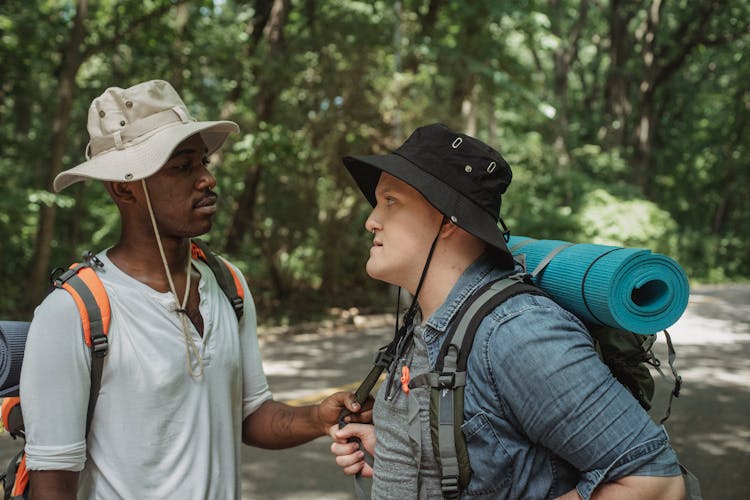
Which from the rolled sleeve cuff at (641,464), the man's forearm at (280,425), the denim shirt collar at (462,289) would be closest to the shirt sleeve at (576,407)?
the rolled sleeve cuff at (641,464)

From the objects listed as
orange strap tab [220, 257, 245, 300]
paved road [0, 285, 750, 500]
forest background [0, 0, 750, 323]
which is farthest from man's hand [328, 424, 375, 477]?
Answer: forest background [0, 0, 750, 323]

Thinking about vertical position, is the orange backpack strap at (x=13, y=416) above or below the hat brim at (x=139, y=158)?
below

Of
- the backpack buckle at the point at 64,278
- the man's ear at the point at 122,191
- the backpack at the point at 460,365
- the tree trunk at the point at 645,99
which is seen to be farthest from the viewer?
the tree trunk at the point at 645,99

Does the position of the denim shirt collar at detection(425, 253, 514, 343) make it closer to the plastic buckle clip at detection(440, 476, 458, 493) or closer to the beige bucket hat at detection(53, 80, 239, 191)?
the plastic buckle clip at detection(440, 476, 458, 493)

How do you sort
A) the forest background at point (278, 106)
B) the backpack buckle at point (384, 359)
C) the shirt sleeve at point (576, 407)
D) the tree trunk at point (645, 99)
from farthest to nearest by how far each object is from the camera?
the tree trunk at point (645, 99)
the forest background at point (278, 106)
the backpack buckle at point (384, 359)
the shirt sleeve at point (576, 407)

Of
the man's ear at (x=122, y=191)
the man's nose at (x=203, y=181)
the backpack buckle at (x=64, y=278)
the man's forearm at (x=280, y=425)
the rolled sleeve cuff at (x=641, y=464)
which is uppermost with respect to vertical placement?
the man's nose at (x=203, y=181)

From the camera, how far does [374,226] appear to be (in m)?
2.00

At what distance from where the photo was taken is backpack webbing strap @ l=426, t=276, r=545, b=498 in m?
1.65

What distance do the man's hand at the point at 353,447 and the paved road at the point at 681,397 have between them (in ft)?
4.32

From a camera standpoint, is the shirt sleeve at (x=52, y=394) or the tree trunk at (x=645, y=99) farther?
the tree trunk at (x=645, y=99)

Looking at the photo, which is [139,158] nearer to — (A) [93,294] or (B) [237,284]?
(A) [93,294]

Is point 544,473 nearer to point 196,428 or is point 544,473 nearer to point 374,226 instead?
point 374,226

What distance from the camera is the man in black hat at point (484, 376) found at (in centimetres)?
156

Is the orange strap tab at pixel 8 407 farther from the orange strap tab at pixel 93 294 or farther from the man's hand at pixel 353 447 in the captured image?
the man's hand at pixel 353 447
